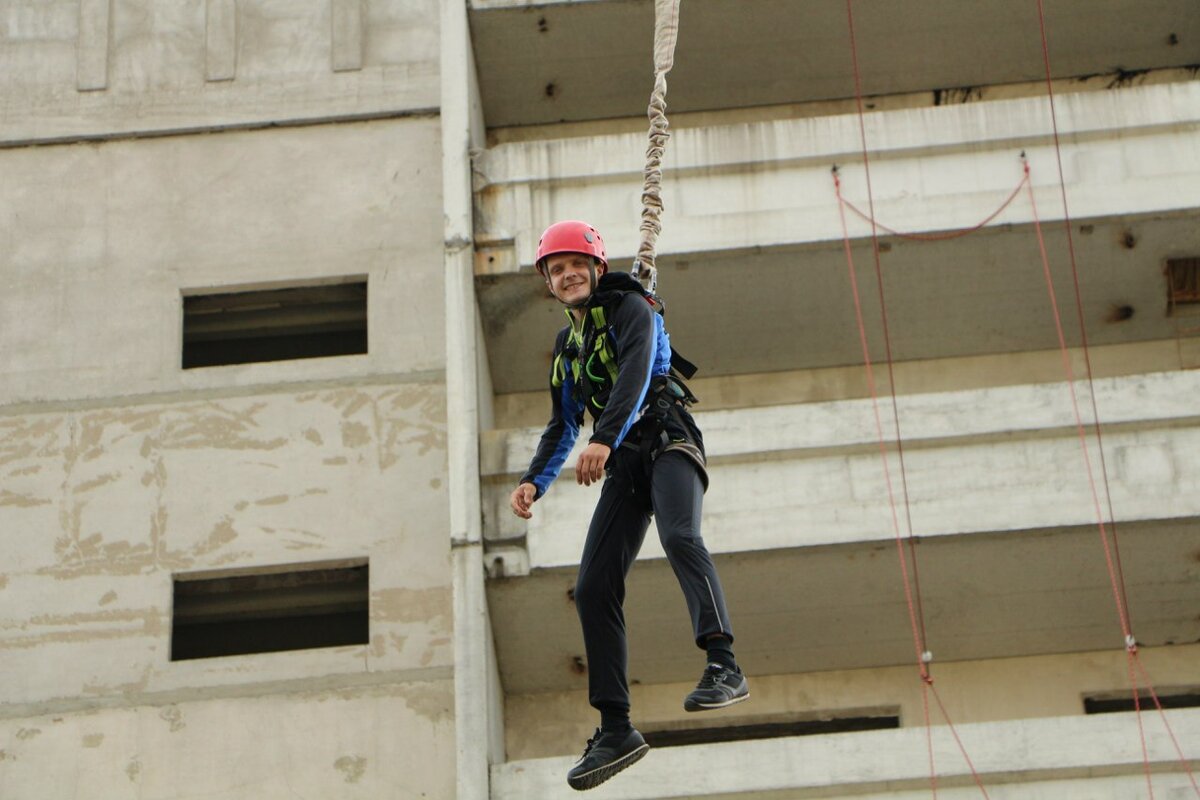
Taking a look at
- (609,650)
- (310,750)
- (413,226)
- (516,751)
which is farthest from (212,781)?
(609,650)

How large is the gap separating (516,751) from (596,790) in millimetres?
2013

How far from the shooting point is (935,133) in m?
16.5

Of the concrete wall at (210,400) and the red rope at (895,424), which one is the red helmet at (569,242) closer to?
the red rope at (895,424)

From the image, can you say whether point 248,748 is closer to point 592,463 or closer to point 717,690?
point 717,690

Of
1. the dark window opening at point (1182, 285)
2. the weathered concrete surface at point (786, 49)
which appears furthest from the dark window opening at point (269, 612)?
the dark window opening at point (1182, 285)

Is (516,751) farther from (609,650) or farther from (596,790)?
(609,650)

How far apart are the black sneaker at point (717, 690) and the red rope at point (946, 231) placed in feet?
28.0

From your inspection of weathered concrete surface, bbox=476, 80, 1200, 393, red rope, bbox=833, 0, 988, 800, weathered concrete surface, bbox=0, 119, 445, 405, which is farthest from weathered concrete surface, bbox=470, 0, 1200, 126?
weathered concrete surface, bbox=476, 80, 1200, 393

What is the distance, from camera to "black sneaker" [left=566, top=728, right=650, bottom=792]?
8391 millimetres

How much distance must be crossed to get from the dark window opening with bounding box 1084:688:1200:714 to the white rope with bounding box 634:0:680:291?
865 cm

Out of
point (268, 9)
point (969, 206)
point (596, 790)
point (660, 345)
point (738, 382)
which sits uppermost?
point (268, 9)

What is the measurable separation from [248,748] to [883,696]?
5225mm

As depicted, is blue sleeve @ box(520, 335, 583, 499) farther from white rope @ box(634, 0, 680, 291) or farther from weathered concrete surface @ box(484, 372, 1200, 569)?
weathered concrete surface @ box(484, 372, 1200, 569)

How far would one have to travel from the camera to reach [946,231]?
53.6 feet
